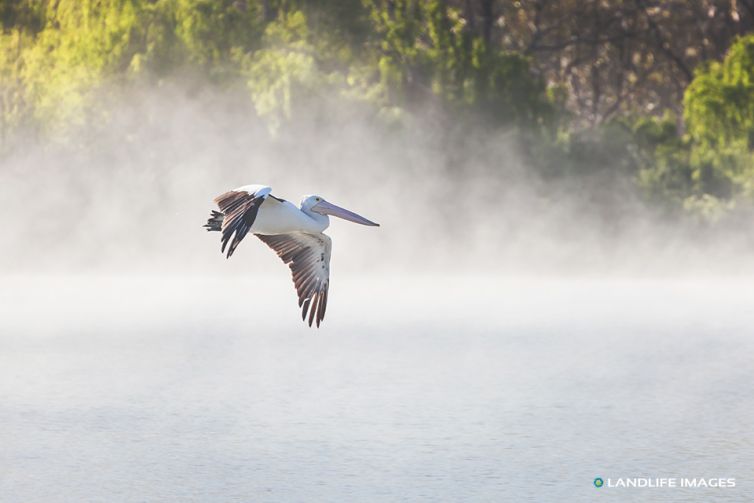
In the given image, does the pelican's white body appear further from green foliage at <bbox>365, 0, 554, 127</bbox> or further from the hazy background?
green foliage at <bbox>365, 0, 554, 127</bbox>

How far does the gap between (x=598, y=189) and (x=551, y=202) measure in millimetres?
1049

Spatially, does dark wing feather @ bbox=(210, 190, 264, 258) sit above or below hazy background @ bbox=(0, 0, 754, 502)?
below

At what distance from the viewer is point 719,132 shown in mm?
34219

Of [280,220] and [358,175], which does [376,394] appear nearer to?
[280,220]

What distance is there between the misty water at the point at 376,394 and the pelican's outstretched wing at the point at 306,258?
1.68m

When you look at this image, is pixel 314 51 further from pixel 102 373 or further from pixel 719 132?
pixel 102 373

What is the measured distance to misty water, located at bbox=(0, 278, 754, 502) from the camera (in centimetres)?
1461

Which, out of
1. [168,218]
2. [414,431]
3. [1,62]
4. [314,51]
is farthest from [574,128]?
[414,431]

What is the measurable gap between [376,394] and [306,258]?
4880 millimetres

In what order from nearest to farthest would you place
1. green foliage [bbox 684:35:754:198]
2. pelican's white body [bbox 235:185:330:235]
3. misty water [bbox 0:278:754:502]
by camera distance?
pelican's white body [bbox 235:185:330:235], misty water [bbox 0:278:754:502], green foliage [bbox 684:35:754:198]

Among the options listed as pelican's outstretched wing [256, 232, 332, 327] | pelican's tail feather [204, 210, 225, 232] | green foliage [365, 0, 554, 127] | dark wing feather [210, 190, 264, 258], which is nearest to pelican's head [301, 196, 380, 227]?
pelican's outstretched wing [256, 232, 332, 327]

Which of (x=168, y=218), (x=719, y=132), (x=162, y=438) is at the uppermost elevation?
(x=719, y=132)

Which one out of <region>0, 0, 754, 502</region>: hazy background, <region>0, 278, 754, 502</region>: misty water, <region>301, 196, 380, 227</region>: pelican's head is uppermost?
<region>0, 0, 754, 502</region>: hazy background

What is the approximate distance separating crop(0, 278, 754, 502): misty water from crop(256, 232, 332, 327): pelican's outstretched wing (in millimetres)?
1681
